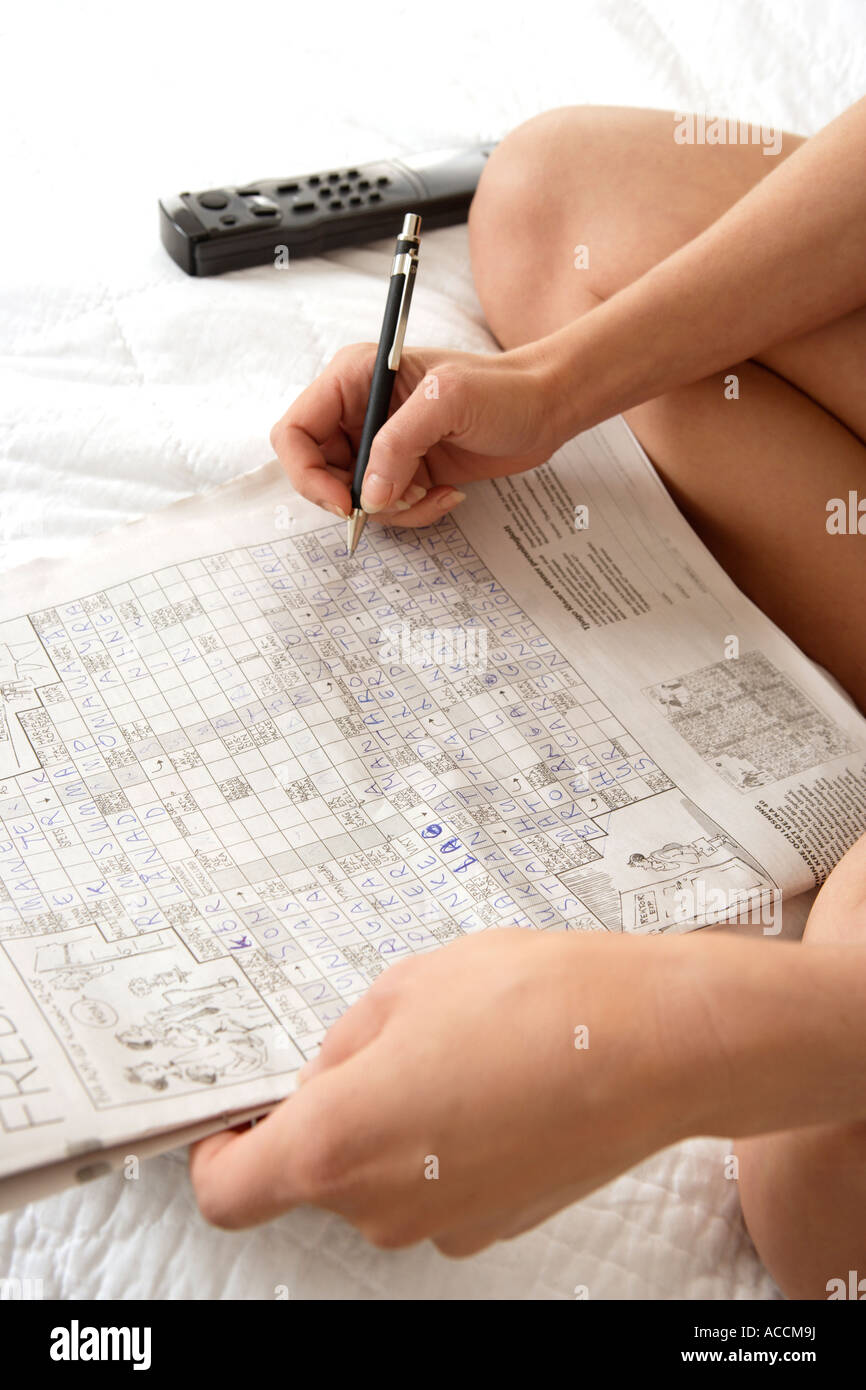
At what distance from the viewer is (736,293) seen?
710 millimetres

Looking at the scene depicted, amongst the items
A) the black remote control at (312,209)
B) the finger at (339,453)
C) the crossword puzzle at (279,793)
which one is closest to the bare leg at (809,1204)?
the crossword puzzle at (279,793)

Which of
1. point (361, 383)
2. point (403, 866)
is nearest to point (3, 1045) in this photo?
point (403, 866)

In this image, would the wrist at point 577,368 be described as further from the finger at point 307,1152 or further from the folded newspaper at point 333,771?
the finger at point 307,1152

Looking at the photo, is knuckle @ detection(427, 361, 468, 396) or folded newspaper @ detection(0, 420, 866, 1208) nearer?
folded newspaper @ detection(0, 420, 866, 1208)

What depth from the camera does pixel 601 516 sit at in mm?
767

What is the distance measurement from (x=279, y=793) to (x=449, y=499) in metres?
0.24

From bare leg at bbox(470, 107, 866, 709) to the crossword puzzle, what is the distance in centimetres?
17

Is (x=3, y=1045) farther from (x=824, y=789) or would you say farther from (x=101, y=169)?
(x=101, y=169)

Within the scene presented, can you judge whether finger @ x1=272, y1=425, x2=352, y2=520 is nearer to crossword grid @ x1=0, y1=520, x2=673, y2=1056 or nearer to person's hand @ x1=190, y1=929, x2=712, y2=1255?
crossword grid @ x1=0, y1=520, x2=673, y2=1056

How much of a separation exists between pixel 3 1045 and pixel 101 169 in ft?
2.49

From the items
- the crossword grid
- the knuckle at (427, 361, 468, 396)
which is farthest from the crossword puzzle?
the knuckle at (427, 361, 468, 396)

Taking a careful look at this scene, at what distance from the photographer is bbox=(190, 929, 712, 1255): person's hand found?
0.38 m

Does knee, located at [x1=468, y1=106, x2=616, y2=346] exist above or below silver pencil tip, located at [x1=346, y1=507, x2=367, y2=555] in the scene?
above

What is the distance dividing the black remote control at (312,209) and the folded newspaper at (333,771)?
259 millimetres
